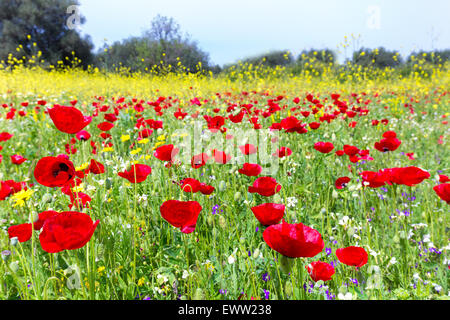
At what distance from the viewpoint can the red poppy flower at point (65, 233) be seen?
25.9 inches

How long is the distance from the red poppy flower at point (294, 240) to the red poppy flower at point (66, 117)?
2.69 ft

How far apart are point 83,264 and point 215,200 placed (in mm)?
920

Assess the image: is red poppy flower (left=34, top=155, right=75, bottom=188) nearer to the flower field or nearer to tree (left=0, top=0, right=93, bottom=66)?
the flower field

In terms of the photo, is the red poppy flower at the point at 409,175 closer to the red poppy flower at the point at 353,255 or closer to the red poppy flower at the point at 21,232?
the red poppy flower at the point at 353,255

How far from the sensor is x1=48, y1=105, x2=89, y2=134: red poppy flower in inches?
41.4

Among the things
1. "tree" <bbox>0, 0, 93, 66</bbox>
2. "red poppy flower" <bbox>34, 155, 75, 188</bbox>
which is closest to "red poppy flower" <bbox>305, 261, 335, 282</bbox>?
"red poppy flower" <bbox>34, 155, 75, 188</bbox>

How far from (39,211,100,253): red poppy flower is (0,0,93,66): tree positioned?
20.6m
